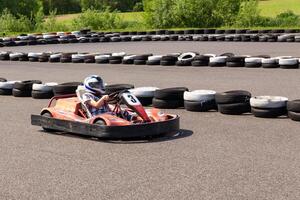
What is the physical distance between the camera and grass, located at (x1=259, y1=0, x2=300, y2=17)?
153 ft

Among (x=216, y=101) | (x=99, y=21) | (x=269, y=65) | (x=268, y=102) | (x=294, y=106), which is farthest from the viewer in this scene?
(x=99, y=21)

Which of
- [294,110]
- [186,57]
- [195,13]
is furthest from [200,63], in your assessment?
[195,13]

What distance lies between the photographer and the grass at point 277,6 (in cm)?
4651

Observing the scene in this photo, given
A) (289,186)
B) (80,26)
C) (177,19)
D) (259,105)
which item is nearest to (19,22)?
(80,26)

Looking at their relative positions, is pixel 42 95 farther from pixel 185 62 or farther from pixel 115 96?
pixel 185 62

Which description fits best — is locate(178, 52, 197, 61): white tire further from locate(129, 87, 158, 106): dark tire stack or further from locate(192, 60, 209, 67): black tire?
locate(129, 87, 158, 106): dark tire stack

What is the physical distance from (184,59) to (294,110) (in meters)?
7.33

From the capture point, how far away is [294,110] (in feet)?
22.3

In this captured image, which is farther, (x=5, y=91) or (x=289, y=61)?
(x=289, y=61)

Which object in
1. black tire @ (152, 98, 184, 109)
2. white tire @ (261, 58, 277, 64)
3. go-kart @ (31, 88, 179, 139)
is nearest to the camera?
go-kart @ (31, 88, 179, 139)

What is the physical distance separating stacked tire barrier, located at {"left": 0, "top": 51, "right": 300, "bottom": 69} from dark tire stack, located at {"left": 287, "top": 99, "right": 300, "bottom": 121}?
5.75 meters

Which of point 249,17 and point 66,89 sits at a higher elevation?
point 66,89

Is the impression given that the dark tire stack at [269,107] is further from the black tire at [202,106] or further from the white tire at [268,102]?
the black tire at [202,106]

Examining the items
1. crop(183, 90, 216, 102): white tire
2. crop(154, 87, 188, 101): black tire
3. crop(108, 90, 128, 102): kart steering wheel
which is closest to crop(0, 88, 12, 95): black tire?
crop(154, 87, 188, 101): black tire
